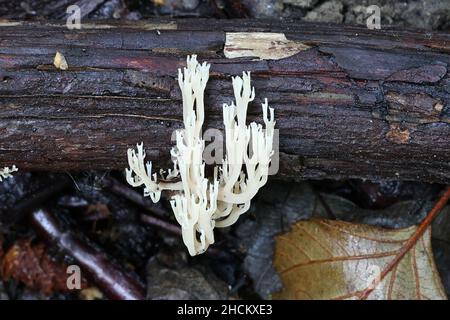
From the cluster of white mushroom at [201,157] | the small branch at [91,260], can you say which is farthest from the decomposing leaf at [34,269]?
the cluster of white mushroom at [201,157]

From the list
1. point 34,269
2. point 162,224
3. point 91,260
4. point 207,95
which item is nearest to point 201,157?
point 207,95

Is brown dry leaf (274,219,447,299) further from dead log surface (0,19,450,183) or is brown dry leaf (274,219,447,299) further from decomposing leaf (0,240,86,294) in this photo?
decomposing leaf (0,240,86,294)

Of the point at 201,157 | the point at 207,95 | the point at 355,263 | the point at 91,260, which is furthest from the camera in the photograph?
the point at 91,260

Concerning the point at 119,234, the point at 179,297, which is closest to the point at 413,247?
the point at 179,297

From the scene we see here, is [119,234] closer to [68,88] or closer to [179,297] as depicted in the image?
[179,297]

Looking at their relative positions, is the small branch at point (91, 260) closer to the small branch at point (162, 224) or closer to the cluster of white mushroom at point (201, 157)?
the small branch at point (162, 224)

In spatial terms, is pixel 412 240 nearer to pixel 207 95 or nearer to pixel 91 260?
pixel 207 95
